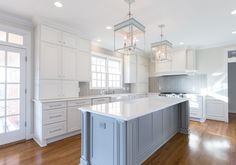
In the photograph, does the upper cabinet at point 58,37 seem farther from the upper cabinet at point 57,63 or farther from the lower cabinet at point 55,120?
the lower cabinet at point 55,120

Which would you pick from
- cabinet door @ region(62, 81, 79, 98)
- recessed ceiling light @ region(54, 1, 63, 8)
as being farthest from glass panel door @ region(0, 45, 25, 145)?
recessed ceiling light @ region(54, 1, 63, 8)

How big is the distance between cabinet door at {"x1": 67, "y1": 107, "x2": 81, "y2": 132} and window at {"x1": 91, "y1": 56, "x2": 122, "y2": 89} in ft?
4.60

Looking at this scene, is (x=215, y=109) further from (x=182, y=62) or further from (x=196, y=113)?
(x=182, y=62)

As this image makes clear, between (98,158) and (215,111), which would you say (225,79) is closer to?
(215,111)

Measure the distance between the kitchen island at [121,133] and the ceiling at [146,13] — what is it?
1.81 meters

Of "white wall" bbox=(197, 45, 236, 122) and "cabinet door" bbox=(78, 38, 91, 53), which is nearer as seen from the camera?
→ "cabinet door" bbox=(78, 38, 91, 53)

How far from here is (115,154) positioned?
1776 mm

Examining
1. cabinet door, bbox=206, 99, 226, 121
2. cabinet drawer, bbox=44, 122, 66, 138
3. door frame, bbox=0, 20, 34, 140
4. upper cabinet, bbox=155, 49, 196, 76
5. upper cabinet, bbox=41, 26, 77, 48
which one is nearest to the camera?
cabinet drawer, bbox=44, 122, 66, 138

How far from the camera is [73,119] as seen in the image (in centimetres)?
349

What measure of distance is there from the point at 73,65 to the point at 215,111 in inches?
202

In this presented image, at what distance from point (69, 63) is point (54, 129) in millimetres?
1629

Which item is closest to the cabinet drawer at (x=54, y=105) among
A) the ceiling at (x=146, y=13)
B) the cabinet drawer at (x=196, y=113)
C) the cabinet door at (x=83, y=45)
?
the cabinet door at (x=83, y=45)

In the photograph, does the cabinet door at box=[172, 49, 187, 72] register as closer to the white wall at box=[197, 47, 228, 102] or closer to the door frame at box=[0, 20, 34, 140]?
the white wall at box=[197, 47, 228, 102]

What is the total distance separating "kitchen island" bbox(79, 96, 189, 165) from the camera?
5.52 feet
